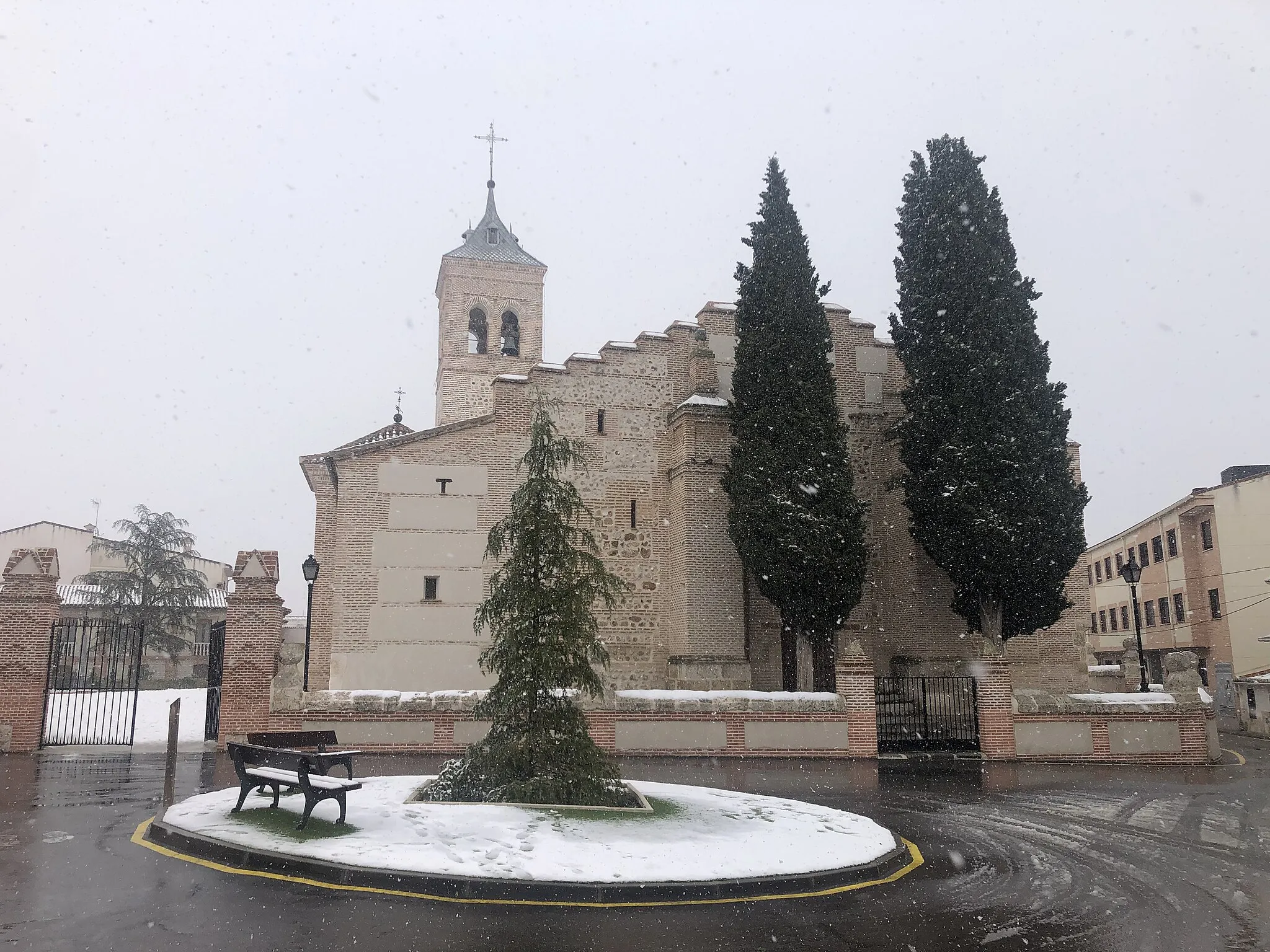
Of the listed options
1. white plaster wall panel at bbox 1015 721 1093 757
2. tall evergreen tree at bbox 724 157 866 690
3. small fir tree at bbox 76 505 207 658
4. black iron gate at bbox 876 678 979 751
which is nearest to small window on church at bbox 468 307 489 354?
small fir tree at bbox 76 505 207 658

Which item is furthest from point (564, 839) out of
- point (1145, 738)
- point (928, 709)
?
point (928, 709)

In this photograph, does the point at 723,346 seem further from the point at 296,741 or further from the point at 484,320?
the point at 484,320

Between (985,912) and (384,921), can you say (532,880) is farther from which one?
(985,912)

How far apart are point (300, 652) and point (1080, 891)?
43.0 ft

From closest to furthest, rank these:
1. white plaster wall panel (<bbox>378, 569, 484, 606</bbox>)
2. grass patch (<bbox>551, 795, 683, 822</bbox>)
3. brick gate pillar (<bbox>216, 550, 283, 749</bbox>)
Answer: grass patch (<bbox>551, 795, 683, 822</bbox>) < brick gate pillar (<bbox>216, 550, 283, 749</bbox>) < white plaster wall panel (<bbox>378, 569, 484, 606</bbox>)

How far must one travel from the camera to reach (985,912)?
679 centimetres

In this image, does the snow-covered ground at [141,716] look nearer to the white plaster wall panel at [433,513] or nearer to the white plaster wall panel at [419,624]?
the white plaster wall panel at [419,624]

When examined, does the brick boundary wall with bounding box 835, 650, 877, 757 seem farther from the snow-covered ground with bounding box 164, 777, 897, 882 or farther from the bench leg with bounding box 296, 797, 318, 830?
the bench leg with bounding box 296, 797, 318, 830

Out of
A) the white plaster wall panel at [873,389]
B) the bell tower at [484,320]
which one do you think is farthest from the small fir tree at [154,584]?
the white plaster wall panel at [873,389]

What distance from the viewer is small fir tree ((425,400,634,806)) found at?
1018cm

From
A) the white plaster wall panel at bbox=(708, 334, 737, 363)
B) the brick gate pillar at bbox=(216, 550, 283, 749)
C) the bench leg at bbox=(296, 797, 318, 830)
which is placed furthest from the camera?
the white plaster wall panel at bbox=(708, 334, 737, 363)

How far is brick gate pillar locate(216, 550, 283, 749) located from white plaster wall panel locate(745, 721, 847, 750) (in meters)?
8.79

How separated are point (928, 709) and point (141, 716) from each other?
2020 centimetres

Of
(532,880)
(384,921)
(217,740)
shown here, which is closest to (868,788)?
(532,880)
